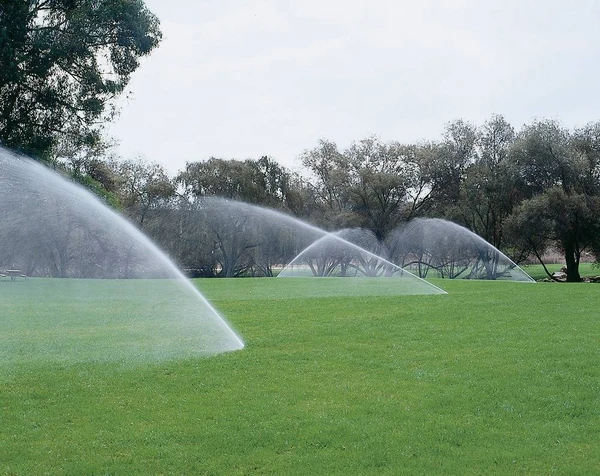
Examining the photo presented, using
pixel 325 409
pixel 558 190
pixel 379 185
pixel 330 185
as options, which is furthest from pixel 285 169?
pixel 325 409

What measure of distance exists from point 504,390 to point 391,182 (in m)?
46.1

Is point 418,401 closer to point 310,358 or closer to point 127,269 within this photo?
point 310,358

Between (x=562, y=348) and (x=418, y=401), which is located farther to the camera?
(x=562, y=348)

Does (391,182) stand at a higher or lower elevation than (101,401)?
→ higher

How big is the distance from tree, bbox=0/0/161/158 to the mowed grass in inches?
518

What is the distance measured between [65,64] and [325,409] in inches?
718

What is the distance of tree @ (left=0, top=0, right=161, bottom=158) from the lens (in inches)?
805

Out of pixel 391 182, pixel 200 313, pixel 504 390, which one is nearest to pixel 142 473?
pixel 504 390

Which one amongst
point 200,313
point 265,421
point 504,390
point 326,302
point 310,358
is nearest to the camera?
point 265,421

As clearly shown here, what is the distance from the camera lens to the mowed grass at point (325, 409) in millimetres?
5871

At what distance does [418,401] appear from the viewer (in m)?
7.89

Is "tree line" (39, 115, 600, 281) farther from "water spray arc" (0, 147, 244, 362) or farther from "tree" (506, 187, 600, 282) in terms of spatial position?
"water spray arc" (0, 147, 244, 362)

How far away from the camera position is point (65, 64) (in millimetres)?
21594

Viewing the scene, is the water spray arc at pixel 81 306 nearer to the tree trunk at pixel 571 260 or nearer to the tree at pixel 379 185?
the tree at pixel 379 185
